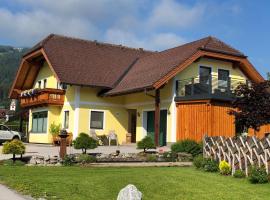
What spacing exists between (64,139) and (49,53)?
14.5 m

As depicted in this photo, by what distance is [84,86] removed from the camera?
99.0ft

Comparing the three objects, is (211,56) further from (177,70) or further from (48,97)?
(48,97)

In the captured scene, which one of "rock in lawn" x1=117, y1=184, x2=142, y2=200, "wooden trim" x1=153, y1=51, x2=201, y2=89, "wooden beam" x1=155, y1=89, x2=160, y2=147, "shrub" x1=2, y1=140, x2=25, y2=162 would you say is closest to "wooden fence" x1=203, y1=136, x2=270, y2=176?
"rock in lawn" x1=117, y1=184, x2=142, y2=200

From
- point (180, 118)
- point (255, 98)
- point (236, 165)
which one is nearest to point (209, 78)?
point (180, 118)

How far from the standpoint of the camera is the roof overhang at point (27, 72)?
3594 cm

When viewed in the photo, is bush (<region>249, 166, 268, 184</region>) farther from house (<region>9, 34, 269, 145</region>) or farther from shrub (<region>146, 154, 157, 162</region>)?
house (<region>9, 34, 269, 145</region>)

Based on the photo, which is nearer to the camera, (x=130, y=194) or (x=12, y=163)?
(x=130, y=194)

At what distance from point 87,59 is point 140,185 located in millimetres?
22738

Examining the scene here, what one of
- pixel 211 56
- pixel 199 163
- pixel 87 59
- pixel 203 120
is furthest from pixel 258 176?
pixel 87 59

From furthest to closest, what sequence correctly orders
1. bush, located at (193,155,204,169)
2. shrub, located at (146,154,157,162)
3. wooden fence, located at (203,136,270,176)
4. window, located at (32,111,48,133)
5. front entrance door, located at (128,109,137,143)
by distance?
window, located at (32,111,48,133) < front entrance door, located at (128,109,137,143) < shrub, located at (146,154,157,162) < bush, located at (193,155,204,169) < wooden fence, located at (203,136,270,176)

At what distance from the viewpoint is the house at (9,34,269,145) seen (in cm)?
2588

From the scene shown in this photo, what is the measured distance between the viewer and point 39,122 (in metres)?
35.7

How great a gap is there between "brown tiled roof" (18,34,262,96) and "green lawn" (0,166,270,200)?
12.8 metres

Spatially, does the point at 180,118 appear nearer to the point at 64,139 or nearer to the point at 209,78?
the point at 209,78
